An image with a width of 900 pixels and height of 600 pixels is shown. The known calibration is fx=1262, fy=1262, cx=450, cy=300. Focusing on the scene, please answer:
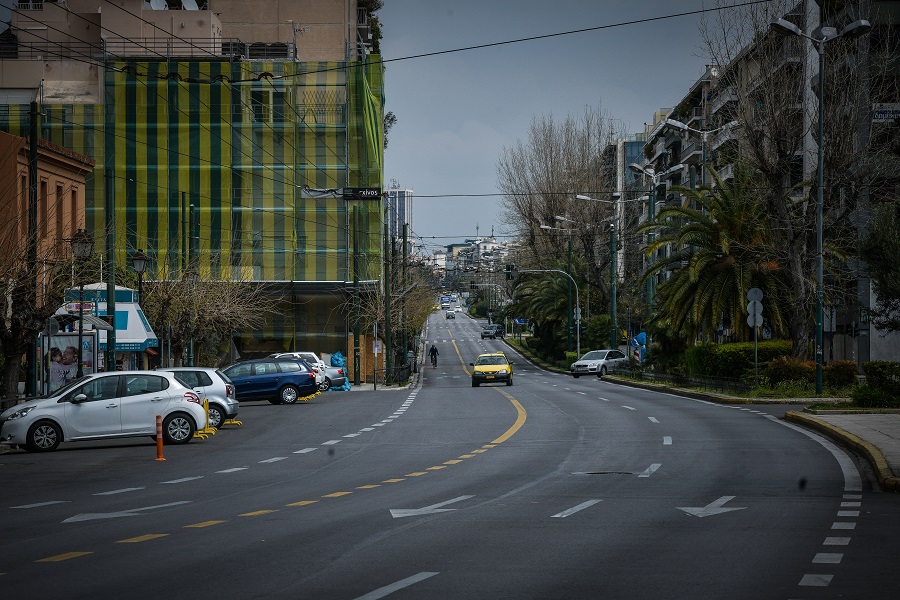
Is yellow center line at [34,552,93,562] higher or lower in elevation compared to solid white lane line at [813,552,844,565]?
lower

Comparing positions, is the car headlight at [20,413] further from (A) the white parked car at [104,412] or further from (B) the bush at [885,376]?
(B) the bush at [885,376]

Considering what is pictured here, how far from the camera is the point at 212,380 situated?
1239 inches

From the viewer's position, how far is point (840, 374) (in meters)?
38.8

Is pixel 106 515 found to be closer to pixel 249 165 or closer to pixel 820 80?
pixel 820 80

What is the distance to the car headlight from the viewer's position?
25.0 meters

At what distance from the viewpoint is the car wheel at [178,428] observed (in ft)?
86.1

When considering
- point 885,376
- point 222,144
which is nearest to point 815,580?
point 885,376

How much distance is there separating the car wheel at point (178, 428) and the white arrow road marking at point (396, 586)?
1730cm

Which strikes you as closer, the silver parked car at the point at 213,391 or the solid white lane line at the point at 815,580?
the solid white lane line at the point at 815,580

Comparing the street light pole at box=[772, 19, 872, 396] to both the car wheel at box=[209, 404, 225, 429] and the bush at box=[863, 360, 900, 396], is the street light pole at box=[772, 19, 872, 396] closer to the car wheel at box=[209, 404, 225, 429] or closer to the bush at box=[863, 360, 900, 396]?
the bush at box=[863, 360, 900, 396]

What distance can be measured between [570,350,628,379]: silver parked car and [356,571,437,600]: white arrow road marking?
62861 millimetres

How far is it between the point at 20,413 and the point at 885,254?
18.8 meters

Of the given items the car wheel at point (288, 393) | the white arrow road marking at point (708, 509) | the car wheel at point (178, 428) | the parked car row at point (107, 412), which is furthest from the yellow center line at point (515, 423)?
the white arrow road marking at point (708, 509)

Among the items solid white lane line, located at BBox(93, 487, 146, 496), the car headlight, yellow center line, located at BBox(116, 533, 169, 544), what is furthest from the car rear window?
yellow center line, located at BBox(116, 533, 169, 544)
